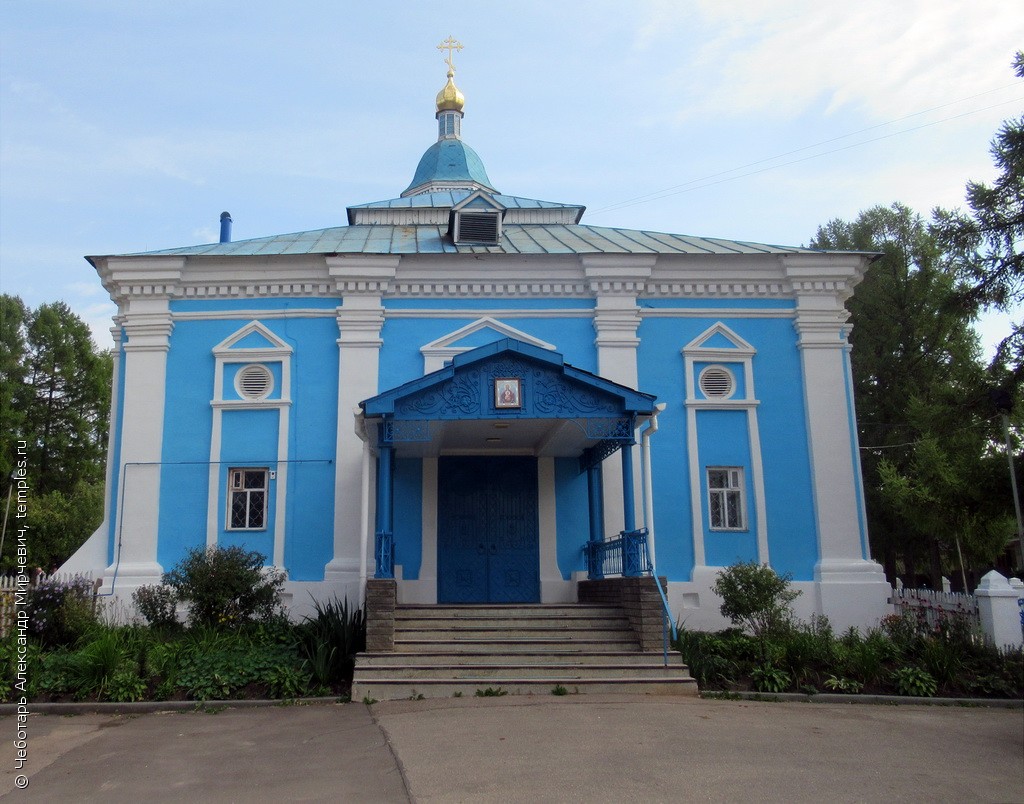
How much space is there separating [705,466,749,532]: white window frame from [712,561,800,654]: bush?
2058mm

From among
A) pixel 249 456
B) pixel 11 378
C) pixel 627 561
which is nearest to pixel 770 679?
pixel 627 561

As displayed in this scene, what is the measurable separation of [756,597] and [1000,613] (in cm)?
302

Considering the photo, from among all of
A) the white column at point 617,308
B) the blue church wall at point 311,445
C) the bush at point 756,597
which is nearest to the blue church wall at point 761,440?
the white column at point 617,308

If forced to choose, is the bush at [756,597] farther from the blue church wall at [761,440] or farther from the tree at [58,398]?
the tree at [58,398]

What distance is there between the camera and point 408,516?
45.8ft

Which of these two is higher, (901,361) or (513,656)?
(901,361)

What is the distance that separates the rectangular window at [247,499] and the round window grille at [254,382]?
1249 millimetres

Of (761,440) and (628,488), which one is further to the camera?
(761,440)

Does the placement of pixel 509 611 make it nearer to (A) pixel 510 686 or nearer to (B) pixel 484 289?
(A) pixel 510 686

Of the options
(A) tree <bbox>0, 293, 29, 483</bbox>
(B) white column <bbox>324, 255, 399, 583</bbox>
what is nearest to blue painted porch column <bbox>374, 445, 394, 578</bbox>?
(B) white column <bbox>324, 255, 399, 583</bbox>

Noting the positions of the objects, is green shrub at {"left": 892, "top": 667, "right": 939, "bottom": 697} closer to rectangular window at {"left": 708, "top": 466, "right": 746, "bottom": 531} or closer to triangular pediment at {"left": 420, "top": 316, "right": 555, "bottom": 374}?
rectangular window at {"left": 708, "top": 466, "right": 746, "bottom": 531}

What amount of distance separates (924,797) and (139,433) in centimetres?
1196

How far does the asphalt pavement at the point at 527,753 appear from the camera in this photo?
6.29 meters

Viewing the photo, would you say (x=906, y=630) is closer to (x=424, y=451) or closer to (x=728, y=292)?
(x=728, y=292)
